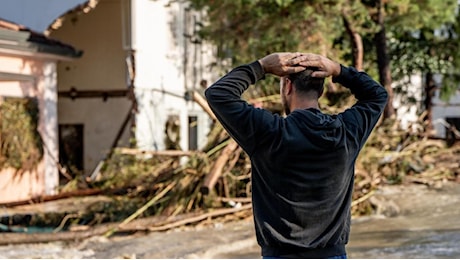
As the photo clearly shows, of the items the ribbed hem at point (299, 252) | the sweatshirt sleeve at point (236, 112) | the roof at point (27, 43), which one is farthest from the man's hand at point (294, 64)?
the roof at point (27, 43)

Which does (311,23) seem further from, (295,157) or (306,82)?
(295,157)

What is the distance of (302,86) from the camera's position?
3.09 metres

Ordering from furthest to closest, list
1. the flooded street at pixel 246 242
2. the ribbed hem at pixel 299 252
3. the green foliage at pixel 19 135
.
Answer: the green foliage at pixel 19 135 → the flooded street at pixel 246 242 → the ribbed hem at pixel 299 252

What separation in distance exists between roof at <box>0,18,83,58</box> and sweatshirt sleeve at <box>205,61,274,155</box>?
12.2m

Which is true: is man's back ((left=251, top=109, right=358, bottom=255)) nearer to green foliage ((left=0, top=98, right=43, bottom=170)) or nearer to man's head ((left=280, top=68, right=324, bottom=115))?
man's head ((left=280, top=68, right=324, bottom=115))

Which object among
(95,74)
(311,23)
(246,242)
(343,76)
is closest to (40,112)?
(95,74)

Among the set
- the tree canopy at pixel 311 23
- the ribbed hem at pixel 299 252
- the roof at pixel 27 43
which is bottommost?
the ribbed hem at pixel 299 252

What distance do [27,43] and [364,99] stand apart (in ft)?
41.9

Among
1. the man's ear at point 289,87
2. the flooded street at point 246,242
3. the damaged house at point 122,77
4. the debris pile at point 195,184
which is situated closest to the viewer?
the man's ear at point 289,87

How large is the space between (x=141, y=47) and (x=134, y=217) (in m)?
9.11

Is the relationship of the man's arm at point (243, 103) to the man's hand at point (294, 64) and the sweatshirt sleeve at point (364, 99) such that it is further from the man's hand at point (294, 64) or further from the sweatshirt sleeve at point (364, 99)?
the sweatshirt sleeve at point (364, 99)

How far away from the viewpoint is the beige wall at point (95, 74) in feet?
67.3

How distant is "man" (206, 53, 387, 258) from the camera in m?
2.99

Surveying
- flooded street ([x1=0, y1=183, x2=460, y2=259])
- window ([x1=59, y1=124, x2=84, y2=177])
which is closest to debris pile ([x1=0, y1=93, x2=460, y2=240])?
flooded street ([x1=0, y1=183, x2=460, y2=259])
